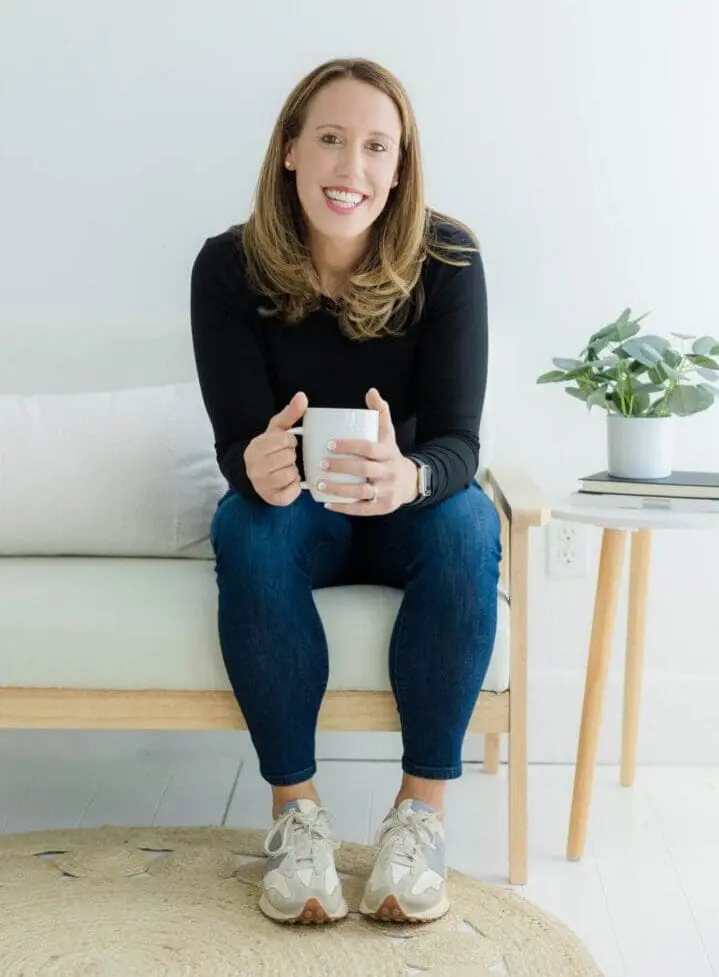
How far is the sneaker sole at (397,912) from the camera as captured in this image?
141 centimetres

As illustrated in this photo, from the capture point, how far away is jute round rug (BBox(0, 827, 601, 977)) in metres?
1.37

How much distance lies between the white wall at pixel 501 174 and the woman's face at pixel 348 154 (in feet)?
1.63

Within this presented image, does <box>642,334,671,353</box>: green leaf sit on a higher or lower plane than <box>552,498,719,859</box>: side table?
higher

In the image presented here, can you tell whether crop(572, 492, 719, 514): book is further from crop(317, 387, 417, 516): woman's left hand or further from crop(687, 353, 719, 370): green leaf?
crop(317, 387, 417, 516): woman's left hand

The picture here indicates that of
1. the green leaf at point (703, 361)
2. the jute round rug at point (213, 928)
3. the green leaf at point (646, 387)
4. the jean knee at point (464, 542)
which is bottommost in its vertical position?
the jute round rug at point (213, 928)

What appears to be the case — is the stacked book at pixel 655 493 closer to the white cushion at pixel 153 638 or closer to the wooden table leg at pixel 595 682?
the wooden table leg at pixel 595 682

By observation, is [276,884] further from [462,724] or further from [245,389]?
[245,389]

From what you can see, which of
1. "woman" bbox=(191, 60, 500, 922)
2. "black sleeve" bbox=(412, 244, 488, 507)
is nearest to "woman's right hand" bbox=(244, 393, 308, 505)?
"woman" bbox=(191, 60, 500, 922)

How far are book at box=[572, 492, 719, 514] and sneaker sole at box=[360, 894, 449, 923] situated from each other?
0.59m

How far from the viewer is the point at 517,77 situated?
79.9 inches

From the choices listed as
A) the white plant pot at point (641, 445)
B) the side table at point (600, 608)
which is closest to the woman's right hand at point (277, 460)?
the side table at point (600, 608)

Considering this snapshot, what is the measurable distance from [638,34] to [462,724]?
1176mm

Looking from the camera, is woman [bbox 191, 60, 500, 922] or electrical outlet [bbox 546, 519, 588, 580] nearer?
woman [bbox 191, 60, 500, 922]

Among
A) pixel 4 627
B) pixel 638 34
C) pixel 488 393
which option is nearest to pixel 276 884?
pixel 4 627
